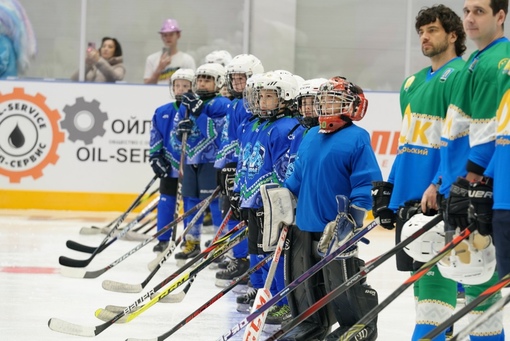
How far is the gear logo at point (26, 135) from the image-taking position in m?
9.34

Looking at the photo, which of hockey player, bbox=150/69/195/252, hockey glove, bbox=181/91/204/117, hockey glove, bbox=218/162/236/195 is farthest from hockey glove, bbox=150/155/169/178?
hockey glove, bbox=218/162/236/195

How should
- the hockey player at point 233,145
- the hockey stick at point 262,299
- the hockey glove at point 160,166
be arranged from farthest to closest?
the hockey glove at point 160,166 < the hockey player at point 233,145 < the hockey stick at point 262,299

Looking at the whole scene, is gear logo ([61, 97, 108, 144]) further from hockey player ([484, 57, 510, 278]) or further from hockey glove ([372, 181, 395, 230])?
hockey player ([484, 57, 510, 278])

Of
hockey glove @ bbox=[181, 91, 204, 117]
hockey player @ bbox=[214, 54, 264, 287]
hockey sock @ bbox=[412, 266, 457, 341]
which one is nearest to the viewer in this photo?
hockey sock @ bbox=[412, 266, 457, 341]

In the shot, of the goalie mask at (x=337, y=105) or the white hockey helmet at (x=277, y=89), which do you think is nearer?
the goalie mask at (x=337, y=105)

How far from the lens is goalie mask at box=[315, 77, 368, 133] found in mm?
4199

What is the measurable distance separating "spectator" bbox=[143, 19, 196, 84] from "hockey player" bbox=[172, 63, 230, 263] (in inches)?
106

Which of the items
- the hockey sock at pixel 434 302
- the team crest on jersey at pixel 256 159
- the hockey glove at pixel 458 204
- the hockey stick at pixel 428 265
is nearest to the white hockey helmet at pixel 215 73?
the team crest on jersey at pixel 256 159

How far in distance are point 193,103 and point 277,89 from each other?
6.61 feet

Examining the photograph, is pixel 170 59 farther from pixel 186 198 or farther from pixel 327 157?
pixel 327 157

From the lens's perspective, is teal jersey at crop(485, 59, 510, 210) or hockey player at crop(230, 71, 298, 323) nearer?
teal jersey at crop(485, 59, 510, 210)

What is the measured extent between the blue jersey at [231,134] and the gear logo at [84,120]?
3274 millimetres

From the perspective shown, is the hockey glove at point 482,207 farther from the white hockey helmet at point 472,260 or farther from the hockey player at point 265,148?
the hockey player at point 265,148

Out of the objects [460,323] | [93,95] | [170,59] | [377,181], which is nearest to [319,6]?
[170,59]
